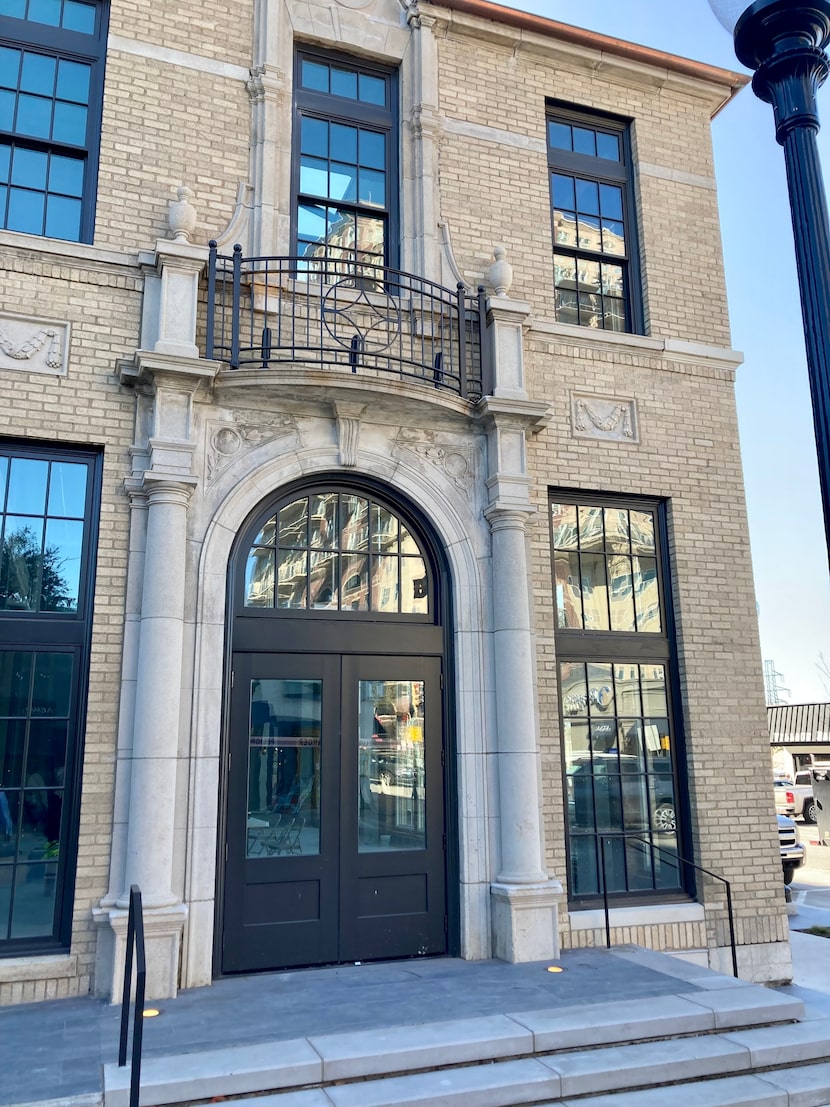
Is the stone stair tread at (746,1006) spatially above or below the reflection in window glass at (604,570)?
below

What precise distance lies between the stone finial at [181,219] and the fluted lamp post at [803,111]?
4393 millimetres

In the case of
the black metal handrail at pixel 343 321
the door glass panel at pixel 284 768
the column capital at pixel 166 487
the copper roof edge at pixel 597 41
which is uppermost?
the copper roof edge at pixel 597 41

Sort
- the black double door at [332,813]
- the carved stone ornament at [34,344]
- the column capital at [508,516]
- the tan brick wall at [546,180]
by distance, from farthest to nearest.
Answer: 1. the tan brick wall at [546,180]
2. the column capital at [508,516]
3. the carved stone ornament at [34,344]
4. the black double door at [332,813]

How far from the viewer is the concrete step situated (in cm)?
451

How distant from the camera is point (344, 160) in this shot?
845cm

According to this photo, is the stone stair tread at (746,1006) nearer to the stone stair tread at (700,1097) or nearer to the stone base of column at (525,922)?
the stone stair tread at (700,1097)

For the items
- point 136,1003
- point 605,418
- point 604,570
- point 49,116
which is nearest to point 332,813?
point 136,1003

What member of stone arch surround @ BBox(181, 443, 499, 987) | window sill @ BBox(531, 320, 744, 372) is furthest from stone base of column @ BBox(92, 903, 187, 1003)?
window sill @ BBox(531, 320, 744, 372)

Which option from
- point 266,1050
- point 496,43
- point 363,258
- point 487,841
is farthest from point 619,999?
point 496,43

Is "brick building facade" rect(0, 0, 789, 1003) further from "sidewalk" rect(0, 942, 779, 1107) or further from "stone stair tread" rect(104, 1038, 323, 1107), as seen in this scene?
"stone stair tread" rect(104, 1038, 323, 1107)

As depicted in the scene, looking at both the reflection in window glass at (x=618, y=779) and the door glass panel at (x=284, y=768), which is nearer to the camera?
the door glass panel at (x=284, y=768)

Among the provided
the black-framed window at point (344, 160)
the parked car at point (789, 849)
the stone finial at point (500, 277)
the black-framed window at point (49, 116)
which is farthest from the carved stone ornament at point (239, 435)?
the parked car at point (789, 849)

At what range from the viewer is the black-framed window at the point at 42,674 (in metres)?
6.16

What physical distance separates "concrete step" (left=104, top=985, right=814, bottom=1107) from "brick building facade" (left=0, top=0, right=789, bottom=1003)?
4.75 feet
